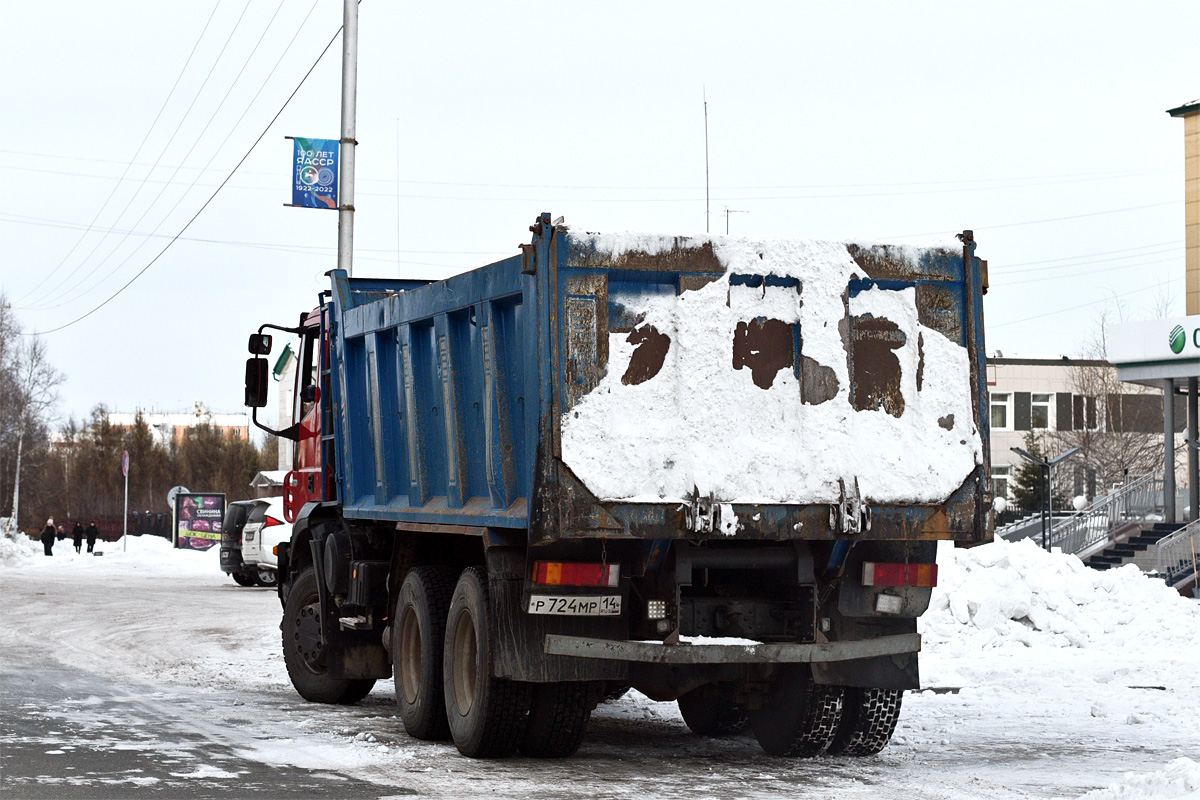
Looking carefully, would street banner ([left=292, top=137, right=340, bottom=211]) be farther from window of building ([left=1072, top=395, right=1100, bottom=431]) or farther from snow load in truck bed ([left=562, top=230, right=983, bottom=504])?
window of building ([left=1072, top=395, right=1100, bottom=431])

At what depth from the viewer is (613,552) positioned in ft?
27.0

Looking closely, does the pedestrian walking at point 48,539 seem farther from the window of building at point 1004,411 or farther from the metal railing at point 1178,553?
the window of building at point 1004,411

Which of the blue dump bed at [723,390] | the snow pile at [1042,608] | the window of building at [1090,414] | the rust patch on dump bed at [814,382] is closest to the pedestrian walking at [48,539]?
the snow pile at [1042,608]

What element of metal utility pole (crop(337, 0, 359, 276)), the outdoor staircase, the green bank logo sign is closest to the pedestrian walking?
metal utility pole (crop(337, 0, 359, 276))

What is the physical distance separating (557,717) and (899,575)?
6.91 feet

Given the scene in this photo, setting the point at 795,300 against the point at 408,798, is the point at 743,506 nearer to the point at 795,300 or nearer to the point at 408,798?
the point at 795,300

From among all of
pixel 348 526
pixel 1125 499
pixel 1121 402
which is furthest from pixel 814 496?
pixel 1121 402

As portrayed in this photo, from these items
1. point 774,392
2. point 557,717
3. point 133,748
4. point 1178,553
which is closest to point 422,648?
point 557,717

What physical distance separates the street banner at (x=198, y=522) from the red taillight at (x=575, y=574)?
40.4m

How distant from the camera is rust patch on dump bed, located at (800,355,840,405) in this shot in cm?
841

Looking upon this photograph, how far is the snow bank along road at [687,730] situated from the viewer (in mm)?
8008

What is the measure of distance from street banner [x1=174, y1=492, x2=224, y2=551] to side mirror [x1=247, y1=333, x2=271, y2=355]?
116 feet

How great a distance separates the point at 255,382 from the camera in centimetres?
1281

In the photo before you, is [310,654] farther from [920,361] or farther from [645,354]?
[920,361]
